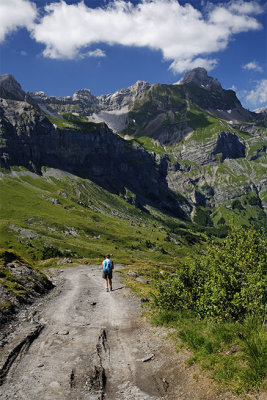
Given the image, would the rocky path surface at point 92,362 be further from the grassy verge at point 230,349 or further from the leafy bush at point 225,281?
the leafy bush at point 225,281

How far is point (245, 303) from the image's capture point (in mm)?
13258

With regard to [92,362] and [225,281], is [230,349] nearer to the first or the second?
[225,281]

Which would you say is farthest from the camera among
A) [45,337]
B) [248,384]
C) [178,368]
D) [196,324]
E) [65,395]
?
[45,337]

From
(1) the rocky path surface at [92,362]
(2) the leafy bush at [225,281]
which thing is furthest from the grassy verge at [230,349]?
(2) the leafy bush at [225,281]

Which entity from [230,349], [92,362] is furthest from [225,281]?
[92,362]

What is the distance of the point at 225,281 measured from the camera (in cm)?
1370

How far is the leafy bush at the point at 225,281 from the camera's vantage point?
12984mm

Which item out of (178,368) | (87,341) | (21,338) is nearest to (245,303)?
(178,368)

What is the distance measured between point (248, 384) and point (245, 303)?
191 inches

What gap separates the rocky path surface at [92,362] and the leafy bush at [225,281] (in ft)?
8.64

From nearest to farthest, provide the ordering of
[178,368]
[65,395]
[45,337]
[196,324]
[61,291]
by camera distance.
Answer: [65,395] → [178,368] → [196,324] → [45,337] → [61,291]

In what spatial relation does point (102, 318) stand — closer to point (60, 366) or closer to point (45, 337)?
point (45, 337)

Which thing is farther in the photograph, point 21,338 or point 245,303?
point 21,338

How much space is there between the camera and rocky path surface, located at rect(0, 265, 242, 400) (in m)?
10.1
